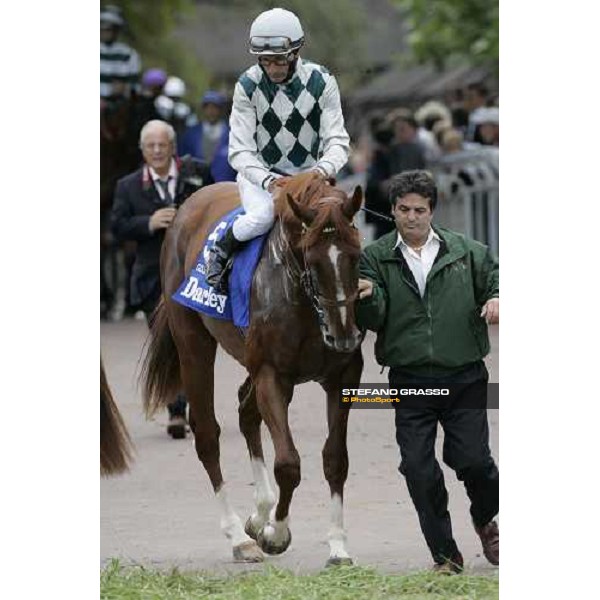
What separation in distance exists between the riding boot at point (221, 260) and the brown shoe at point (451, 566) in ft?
5.52

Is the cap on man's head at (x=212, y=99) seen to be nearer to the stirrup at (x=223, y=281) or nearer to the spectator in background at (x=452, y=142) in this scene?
the spectator in background at (x=452, y=142)

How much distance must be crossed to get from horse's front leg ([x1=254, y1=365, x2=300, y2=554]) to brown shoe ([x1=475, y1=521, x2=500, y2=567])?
84 cm

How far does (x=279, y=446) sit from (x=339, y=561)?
0.56m

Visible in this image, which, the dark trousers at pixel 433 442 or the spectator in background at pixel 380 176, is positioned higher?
the spectator in background at pixel 380 176

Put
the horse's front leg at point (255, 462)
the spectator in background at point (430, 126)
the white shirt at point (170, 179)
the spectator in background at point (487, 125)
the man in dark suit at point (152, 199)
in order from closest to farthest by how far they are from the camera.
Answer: the horse's front leg at point (255, 462)
the man in dark suit at point (152, 199)
the white shirt at point (170, 179)
the spectator in background at point (487, 125)
the spectator in background at point (430, 126)

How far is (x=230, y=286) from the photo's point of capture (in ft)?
27.4

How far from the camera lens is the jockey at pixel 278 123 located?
7801mm

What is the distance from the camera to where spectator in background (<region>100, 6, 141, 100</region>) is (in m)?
15.6

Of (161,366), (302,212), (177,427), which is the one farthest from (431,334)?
(177,427)

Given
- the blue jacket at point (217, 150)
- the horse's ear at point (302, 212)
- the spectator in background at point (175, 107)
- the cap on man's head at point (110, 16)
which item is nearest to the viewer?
the horse's ear at point (302, 212)

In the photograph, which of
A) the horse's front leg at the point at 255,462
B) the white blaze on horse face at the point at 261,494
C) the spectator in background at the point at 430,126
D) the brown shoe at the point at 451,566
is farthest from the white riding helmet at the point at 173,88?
the brown shoe at the point at 451,566

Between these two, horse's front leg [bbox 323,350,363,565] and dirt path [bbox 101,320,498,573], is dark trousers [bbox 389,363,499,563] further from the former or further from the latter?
horse's front leg [bbox 323,350,363,565]
